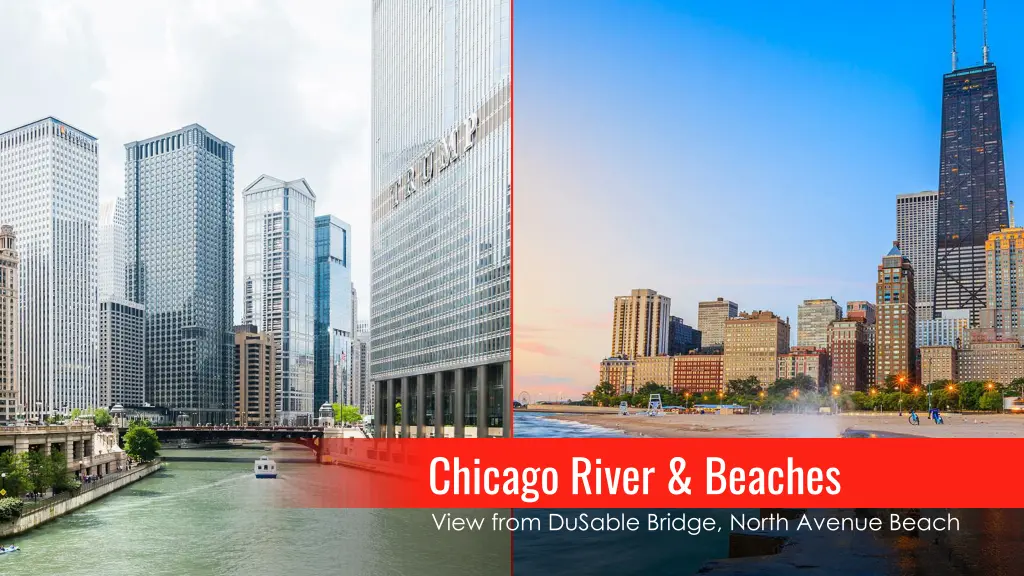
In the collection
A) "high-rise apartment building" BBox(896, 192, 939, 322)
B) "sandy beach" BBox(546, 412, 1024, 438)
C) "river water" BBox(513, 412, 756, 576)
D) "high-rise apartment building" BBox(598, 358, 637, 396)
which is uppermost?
"high-rise apartment building" BBox(896, 192, 939, 322)

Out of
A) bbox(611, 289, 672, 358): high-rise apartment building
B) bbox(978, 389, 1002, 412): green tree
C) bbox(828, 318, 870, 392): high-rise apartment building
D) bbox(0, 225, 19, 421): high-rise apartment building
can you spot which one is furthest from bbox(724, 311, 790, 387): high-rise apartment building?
bbox(0, 225, 19, 421): high-rise apartment building

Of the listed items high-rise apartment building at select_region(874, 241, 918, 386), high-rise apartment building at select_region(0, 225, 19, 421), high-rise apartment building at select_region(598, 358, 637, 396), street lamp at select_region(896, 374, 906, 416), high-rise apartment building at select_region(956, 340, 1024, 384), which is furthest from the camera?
high-rise apartment building at select_region(0, 225, 19, 421)

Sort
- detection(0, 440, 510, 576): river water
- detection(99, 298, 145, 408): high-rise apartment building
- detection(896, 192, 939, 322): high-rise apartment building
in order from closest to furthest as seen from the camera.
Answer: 1. detection(896, 192, 939, 322): high-rise apartment building
2. detection(0, 440, 510, 576): river water
3. detection(99, 298, 145, 408): high-rise apartment building

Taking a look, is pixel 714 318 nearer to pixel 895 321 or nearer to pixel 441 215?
pixel 895 321

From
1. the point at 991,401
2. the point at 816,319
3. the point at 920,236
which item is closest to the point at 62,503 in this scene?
the point at 816,319

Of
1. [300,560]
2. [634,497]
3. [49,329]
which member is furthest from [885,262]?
[49,329]

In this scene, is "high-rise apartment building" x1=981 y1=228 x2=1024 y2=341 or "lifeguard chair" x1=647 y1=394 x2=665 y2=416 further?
"lifeguard chair" x1=647 y1=394 x2=665 y2=416

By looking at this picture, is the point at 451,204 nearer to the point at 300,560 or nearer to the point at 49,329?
the point at 300,560

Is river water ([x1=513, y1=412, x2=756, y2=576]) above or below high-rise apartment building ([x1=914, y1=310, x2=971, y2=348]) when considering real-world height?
below

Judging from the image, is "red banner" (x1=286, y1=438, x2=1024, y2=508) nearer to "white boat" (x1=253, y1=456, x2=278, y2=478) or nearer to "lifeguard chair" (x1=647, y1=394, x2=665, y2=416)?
"lifeguard chair" (x1=647, y1=394, x2=665, y2=416)
